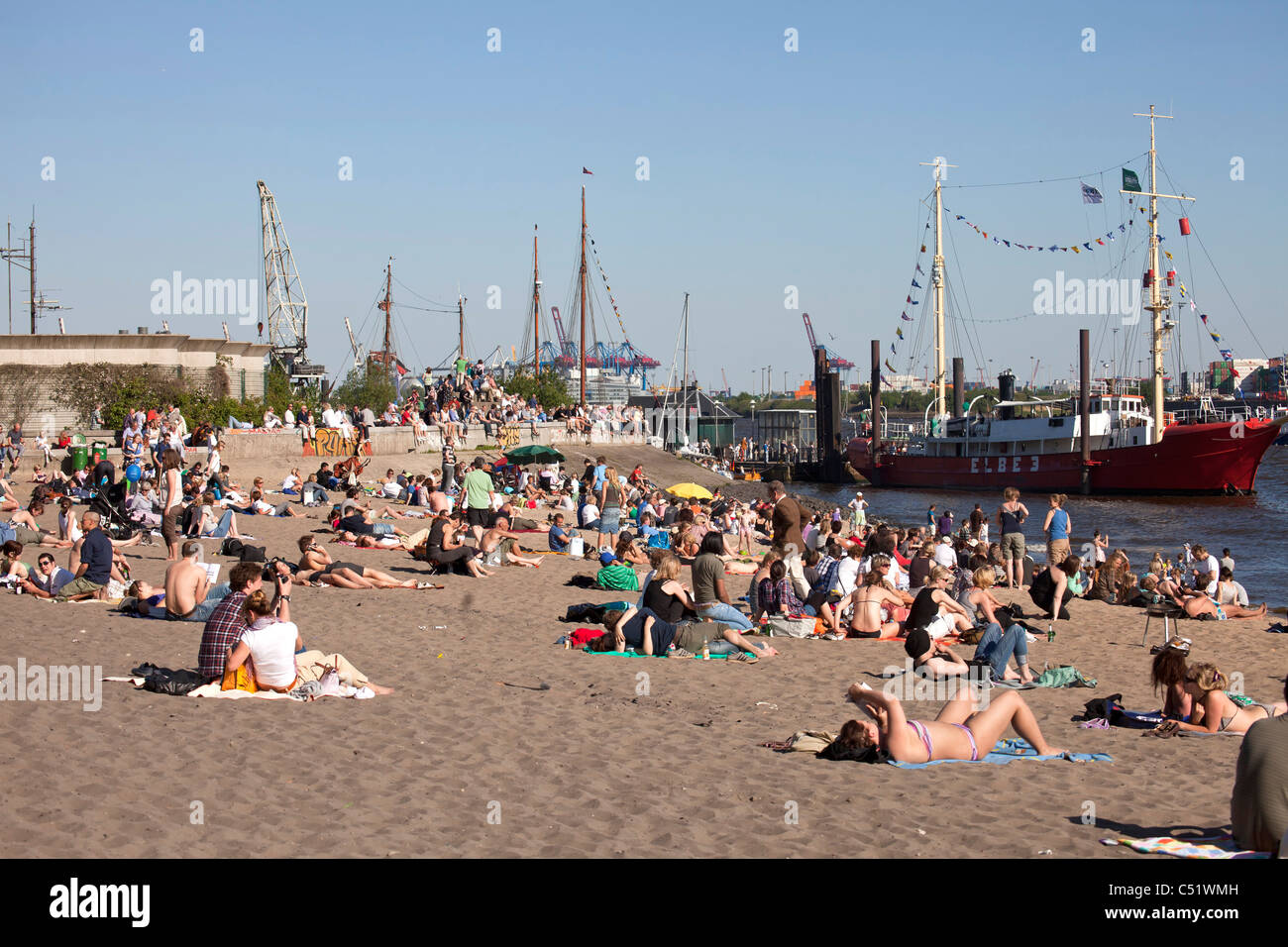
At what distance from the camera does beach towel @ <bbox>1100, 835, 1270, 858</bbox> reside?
5262mm

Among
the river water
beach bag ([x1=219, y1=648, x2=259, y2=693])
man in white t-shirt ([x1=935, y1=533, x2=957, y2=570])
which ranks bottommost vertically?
the river water

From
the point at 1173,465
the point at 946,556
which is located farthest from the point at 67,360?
the point at 1173,465

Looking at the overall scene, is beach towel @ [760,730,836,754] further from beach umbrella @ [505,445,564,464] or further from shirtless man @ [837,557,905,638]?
beach umbrella @ [505,445,564,464]

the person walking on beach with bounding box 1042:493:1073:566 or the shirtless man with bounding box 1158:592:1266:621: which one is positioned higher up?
the person walking on beach with bounding box 1042:493:1073:566

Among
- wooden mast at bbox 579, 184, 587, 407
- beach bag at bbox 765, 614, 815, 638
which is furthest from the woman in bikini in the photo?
wooden mast at bbox 579, 184, 587, 407

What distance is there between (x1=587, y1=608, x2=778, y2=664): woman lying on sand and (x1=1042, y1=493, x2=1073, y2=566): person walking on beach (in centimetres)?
740

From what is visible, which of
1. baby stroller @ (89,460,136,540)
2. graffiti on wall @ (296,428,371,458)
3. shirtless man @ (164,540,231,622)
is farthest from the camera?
graffiti on wall @ (296,428,371,458)

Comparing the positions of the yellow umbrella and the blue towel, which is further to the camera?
the yellow umbrella

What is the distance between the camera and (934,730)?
718 centimetres

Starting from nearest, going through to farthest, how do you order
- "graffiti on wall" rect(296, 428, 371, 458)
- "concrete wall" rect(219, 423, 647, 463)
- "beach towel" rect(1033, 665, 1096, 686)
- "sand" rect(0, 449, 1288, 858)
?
"sand" rect(0, 449, 1288, 858)
"beach towel" rect(1033, 665, 1096, 686)
"concrete wall" rect(219, 423, 647, 463)
"graffiti on wall" rect(296, 428, 371, 458)
